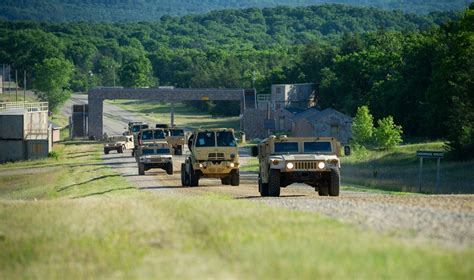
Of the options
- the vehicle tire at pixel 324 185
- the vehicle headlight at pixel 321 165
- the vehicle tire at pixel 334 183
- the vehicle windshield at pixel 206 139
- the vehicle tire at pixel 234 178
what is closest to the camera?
the vehicle headlight at pixel 321 165

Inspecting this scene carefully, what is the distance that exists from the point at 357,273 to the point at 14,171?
7656 centimetres

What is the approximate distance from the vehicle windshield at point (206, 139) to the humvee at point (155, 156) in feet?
49.1

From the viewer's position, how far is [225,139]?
48.3 m

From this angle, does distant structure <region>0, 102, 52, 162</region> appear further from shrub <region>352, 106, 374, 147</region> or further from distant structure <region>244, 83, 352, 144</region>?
Result: shrub <region>352, 106, 374, 147</region>

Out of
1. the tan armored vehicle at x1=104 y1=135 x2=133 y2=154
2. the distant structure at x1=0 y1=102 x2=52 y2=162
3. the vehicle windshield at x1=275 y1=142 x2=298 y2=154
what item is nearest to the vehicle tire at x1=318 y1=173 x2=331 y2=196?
the vehicle windshield at x1=275 y1=142 x2=298 y2=154

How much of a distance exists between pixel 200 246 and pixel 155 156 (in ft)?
145

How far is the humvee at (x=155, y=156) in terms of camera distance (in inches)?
2482

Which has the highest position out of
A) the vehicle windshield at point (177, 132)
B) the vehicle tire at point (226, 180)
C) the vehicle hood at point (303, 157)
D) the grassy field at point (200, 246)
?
the vehicle windshield at point (177, 132)

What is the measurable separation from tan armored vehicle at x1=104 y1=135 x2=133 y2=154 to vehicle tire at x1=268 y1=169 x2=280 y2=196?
67192 millimetres

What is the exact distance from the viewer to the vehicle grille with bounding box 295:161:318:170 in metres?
35.6

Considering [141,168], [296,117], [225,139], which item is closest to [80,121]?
[296,117]

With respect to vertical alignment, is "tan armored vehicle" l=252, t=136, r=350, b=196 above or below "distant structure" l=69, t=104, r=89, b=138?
below

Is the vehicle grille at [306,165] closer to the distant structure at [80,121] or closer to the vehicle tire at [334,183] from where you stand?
the vehicle tire at [334,183]

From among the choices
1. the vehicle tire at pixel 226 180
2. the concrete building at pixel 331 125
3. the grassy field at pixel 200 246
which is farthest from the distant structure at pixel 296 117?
the grassy field at pixel 200 246
